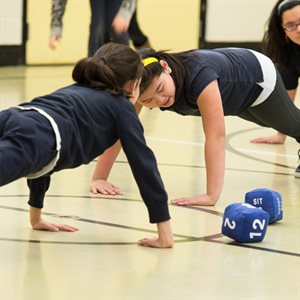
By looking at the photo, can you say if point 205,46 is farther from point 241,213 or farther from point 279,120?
point 241,213

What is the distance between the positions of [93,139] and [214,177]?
71 cm

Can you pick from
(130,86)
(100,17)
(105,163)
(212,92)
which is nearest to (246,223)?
(130,86)

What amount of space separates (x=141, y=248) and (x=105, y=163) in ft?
2.69

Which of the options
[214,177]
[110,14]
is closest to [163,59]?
[214,177]

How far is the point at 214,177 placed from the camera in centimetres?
313

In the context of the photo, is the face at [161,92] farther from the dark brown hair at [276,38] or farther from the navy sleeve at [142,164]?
the dark brown hair at [276,38]

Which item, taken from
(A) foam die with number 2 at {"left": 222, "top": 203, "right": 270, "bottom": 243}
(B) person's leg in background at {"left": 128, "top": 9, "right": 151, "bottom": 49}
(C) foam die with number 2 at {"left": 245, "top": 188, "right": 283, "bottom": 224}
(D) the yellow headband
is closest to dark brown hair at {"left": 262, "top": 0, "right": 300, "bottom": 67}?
(D) the yellow headband

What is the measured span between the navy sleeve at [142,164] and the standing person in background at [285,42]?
1.27 meters

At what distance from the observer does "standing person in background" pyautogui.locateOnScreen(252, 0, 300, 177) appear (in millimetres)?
3891

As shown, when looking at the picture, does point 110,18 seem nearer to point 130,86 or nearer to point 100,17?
point 100,17

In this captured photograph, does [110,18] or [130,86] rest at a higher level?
[130,86]

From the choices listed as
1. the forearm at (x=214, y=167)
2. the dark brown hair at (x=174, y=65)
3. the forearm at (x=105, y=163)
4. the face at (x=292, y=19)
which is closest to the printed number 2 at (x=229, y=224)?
the forearm at (x=214, y=167)

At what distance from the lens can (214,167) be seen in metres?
3.13

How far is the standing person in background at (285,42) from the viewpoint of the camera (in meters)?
3.89
